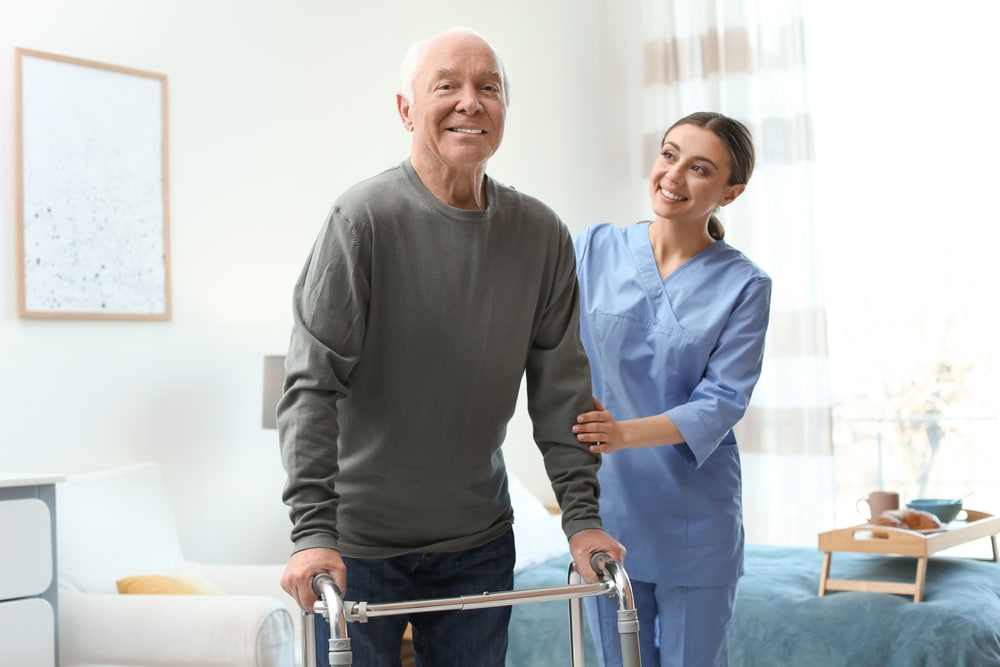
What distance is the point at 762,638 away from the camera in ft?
8.72

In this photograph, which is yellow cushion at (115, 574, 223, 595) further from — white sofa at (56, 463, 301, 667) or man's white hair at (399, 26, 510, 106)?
man's white hair at (399, 26, 510, 106)

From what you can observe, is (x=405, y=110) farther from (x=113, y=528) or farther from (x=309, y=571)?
(x=113, y=528)

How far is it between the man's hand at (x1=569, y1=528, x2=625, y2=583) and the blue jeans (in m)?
0.12

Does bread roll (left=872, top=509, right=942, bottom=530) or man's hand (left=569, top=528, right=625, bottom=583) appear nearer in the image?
man's hand (left=569, top=528, right=625, bottom=583)

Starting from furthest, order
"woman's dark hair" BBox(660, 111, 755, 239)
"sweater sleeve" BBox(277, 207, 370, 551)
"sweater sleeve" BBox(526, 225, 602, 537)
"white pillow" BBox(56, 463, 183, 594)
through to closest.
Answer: "white pillow" BBox(56, 463, 183, 594) < "woman's dark hair" BBox(660, 111, 755, 239) < "sweater sleeve" BBox(526, 225, 602, 537) < "sweater sleeve" BBox(277, 207, 370, 551)

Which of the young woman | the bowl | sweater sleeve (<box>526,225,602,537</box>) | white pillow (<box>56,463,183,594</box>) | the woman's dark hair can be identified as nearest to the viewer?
sweater sleeve (<box>526,225,602,537</box>)

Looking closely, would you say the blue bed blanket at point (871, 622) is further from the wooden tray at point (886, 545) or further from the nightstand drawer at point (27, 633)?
the nightstand drawer at point (27, 633)

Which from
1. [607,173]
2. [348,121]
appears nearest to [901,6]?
[607,173]

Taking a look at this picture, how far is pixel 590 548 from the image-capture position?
1.46 m

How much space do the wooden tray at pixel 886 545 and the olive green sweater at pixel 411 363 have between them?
1.46 metres

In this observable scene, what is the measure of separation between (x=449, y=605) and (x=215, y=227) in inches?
100.0

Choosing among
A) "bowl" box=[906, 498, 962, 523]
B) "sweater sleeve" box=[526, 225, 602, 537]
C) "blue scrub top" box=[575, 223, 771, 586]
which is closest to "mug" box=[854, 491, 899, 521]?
"bowl" box=[906, 498, 962, 523]

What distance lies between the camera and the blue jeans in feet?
4.74

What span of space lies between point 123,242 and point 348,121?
3.32ft
